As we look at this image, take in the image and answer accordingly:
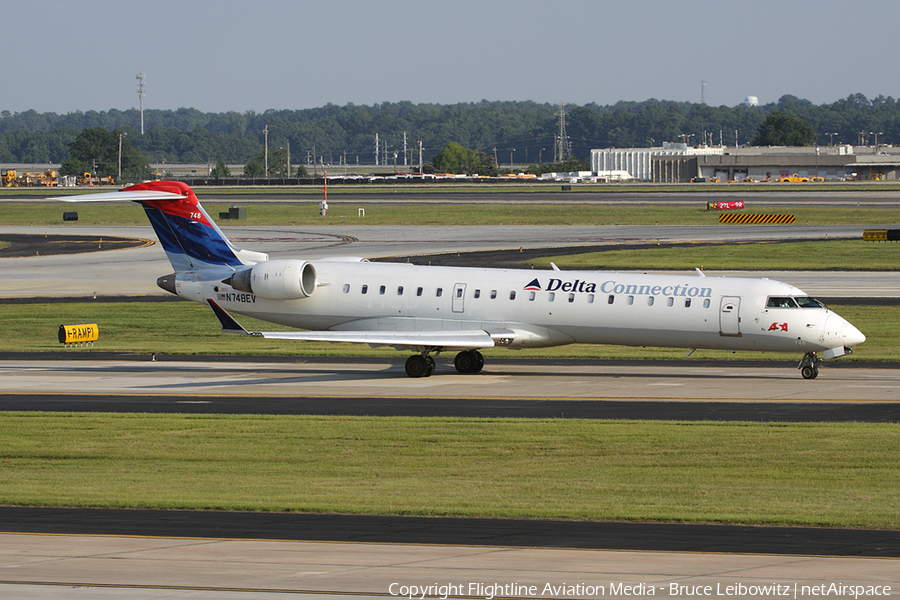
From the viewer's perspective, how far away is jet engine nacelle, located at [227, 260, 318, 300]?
32938mm

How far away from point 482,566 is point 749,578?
3307mm

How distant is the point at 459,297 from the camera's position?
32.3 m

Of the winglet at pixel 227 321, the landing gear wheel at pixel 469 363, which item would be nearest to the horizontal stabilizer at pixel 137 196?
the winglet at pixel 227 321

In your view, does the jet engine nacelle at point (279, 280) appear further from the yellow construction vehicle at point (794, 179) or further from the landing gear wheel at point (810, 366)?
the yellow construction vehicle at point (794, 179)

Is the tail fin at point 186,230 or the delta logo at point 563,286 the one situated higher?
the tail fin at point 186,230

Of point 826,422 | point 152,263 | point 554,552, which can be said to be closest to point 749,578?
point 554,552

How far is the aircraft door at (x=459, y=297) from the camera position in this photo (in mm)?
32250

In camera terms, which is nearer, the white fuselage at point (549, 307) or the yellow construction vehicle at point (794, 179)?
the white fuselage at point (549, 307)

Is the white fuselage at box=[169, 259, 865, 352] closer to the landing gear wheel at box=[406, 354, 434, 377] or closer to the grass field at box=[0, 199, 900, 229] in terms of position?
the landing gear wheel at box=[406, 354, 434, 377]

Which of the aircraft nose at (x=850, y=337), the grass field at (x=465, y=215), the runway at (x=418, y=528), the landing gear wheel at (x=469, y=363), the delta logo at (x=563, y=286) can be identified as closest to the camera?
the runway at (x=418, y=528)

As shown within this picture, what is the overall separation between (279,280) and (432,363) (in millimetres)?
5427

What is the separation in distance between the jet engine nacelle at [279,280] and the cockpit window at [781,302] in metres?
13.8

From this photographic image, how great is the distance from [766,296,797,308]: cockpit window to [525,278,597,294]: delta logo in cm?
494

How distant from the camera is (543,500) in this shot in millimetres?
17734
